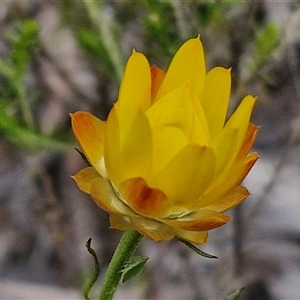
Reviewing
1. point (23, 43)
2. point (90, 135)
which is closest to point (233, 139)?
point (90, 135)

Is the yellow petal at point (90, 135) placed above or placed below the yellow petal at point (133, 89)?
below

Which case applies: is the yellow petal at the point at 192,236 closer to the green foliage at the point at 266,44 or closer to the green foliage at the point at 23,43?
the green foliage at the point at 23,43

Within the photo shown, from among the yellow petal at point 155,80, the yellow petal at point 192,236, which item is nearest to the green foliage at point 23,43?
the yellow petal at point 155,80

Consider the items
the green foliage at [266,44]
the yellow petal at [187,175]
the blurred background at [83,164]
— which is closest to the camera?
the yellow petal at [187,175]

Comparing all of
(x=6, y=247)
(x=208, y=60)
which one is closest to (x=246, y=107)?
(x=208, y=60)

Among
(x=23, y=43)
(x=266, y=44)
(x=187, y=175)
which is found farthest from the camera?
(x=266, y=44)

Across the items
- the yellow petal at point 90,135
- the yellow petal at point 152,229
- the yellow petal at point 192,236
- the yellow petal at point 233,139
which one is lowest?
the yellow petal at point 192,236

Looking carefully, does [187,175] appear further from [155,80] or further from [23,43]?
[23,43]
